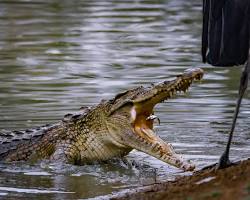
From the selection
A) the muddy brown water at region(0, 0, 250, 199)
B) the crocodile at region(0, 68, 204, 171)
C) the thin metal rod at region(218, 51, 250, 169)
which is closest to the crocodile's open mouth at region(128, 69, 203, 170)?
the crocodile at region(0, 68, 204, 171)

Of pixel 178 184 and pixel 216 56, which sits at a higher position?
pixel 216 56

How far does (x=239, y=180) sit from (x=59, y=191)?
217cm

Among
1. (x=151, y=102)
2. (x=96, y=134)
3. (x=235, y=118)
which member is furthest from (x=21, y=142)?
(x=235, y=118)

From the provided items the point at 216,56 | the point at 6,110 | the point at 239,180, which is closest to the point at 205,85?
the point at 6,110

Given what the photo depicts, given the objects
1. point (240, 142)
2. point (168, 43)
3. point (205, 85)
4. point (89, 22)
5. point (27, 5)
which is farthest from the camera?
point (27, 5)

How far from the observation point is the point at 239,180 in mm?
7586

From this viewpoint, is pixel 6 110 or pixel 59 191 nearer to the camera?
pixel 59 191

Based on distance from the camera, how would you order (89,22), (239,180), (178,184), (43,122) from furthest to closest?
(89,22)
(43,122)
(178,184)
(239,180)

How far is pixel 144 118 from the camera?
10469mm

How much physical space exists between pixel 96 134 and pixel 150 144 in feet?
2.83

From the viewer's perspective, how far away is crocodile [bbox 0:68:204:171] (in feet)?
33.9

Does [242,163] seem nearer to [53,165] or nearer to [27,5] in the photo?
[53,165]

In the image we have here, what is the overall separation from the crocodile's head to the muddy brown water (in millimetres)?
204

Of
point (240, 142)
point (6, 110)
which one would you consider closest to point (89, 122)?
point (240, 142)
